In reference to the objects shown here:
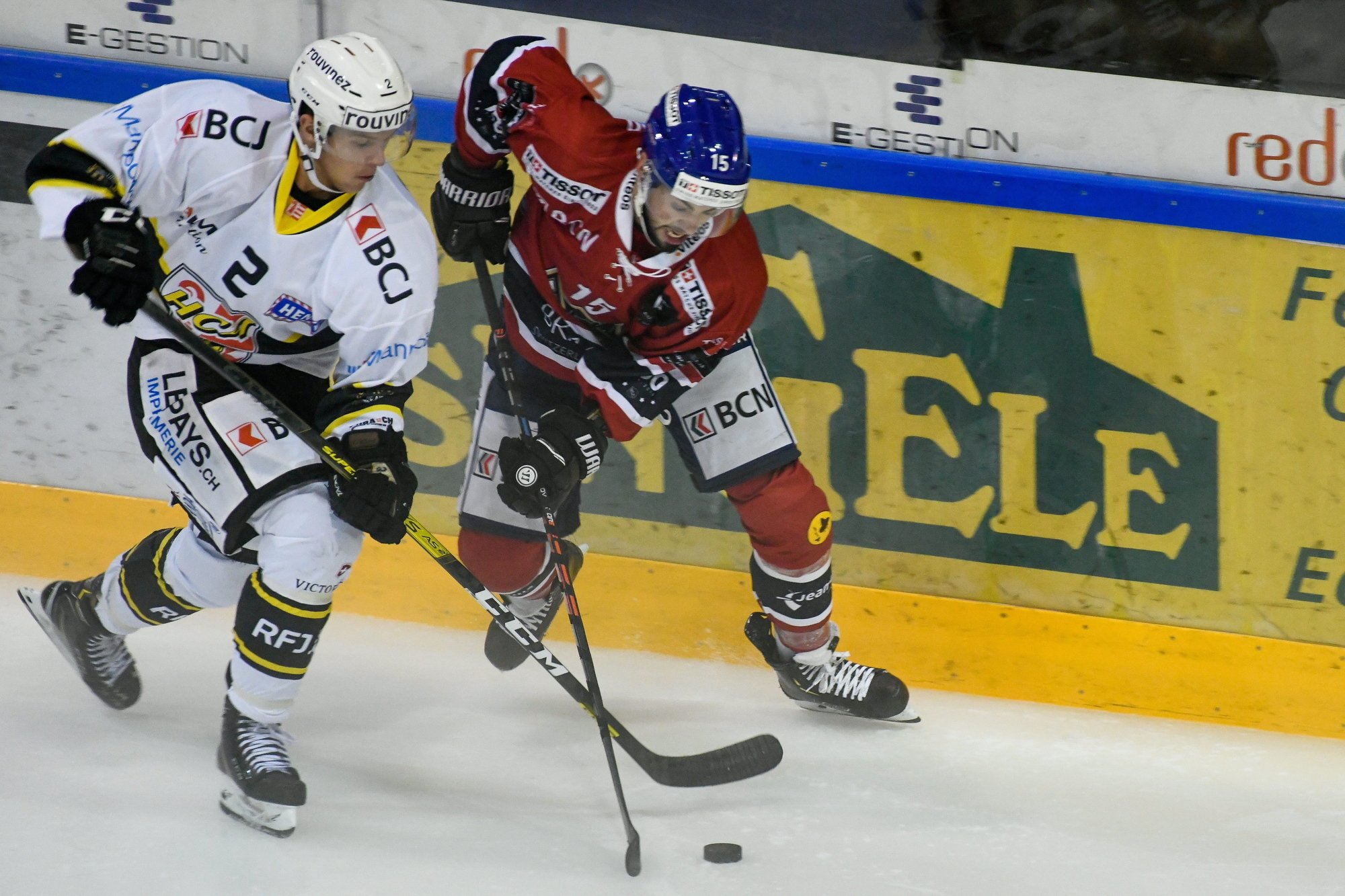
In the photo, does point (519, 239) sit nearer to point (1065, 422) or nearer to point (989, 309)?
point (989, 309)

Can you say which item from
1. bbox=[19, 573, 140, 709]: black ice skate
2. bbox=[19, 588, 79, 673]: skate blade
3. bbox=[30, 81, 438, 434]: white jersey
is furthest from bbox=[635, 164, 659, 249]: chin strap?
bbox=[19, 588, 79, 673]: skate blade

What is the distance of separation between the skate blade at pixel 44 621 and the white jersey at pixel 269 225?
3.18ft

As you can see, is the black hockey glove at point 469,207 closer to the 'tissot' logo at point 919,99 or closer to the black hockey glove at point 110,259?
the black hockey glove at point 110,259

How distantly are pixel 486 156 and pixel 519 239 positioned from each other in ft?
0.65

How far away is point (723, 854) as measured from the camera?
2820mm

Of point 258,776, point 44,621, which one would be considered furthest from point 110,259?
point 44,621

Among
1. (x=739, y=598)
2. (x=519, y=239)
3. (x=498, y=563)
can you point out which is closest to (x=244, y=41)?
(x=519, y=239)

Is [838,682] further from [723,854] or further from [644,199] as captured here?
[644,199]

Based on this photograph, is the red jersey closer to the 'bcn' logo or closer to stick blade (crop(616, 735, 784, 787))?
stick blade (crop(616, 735, 784, 787))

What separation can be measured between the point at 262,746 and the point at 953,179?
2010mm

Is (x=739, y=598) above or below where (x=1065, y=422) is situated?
below

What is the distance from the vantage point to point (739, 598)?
3727 millimetres

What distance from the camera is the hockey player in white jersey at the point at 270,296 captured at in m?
2.52

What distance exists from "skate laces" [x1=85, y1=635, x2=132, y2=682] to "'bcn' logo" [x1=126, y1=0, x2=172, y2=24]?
161 centimetres
